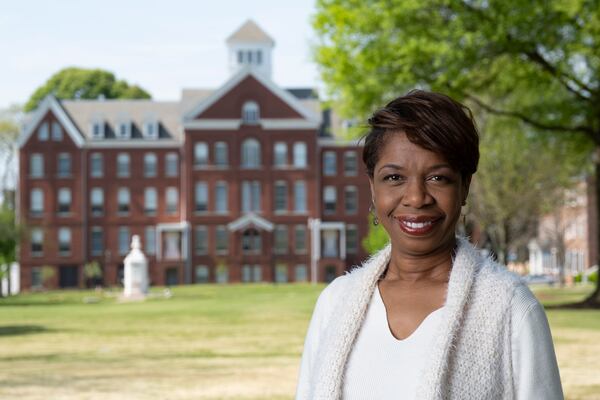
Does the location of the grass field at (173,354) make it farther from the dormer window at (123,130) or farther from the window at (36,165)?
the dormer window at (123,130)

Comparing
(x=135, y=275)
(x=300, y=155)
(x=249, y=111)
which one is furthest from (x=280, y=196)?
(x=135, y=275)

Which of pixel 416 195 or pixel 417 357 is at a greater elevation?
pixel 416 195

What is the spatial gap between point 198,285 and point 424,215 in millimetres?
72250

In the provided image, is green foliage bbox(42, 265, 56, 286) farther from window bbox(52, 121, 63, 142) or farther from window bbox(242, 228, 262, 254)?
window bbox(242, 228, 262, 254)

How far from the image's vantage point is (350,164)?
254ft

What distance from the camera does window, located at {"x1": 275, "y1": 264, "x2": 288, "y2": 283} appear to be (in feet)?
250

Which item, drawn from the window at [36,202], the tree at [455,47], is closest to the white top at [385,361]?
the tree at [455,47]

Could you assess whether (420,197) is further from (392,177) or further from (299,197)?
(299,197)

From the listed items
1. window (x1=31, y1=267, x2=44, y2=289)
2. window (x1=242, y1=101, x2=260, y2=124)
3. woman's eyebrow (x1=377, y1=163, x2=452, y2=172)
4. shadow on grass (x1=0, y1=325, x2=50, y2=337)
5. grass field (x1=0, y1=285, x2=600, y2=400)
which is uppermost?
window (x1=242, y1=101, x2=260, y2=124)

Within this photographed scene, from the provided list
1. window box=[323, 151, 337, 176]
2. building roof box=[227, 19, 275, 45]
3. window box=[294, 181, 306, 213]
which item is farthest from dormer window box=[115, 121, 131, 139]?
window box=[323, 151, 337, 176]

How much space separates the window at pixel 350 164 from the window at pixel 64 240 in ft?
63.5

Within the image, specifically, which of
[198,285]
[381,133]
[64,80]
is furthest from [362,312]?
[64,80]

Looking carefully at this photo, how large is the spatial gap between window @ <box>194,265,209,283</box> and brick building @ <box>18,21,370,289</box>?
0.31ft

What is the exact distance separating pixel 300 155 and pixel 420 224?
73.2m
